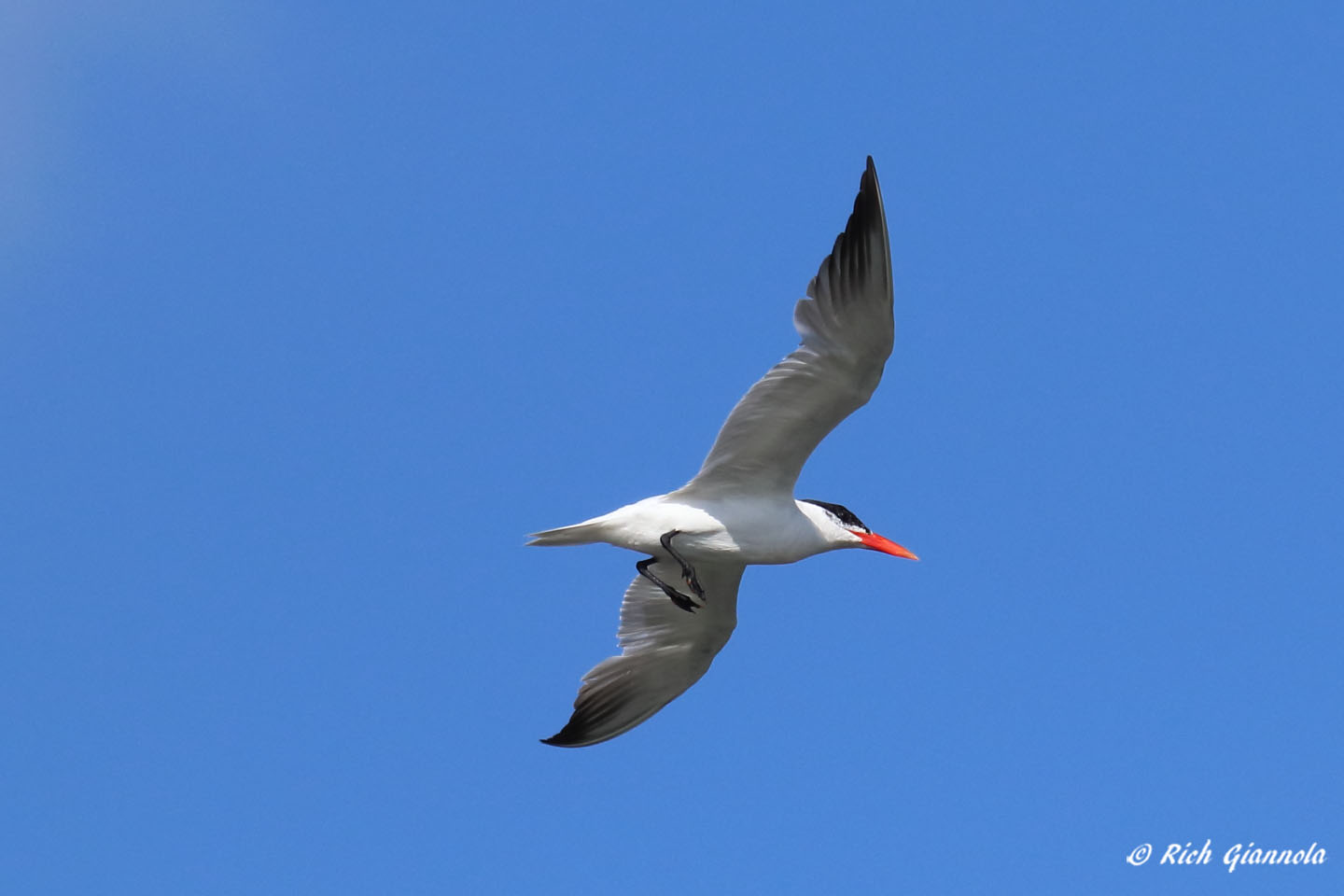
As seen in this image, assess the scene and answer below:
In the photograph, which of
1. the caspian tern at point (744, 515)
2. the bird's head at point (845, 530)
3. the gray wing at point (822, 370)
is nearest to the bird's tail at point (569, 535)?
the caspian tern at point (744, 515)

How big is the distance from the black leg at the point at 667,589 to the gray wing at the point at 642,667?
0.60 metres

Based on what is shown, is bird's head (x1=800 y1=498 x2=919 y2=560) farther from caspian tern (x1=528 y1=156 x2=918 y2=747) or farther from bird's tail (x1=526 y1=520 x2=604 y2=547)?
bird's tail (x1=526 y1=520 x2=604 y2=547)

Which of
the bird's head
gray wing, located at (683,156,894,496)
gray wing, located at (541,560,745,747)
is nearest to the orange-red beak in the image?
the bird's head

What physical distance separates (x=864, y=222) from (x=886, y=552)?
2.94 m

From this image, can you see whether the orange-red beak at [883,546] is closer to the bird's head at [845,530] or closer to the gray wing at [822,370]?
the bird's head at [845,530]

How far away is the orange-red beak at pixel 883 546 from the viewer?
39.3ft

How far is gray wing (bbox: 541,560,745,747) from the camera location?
43.3 ft

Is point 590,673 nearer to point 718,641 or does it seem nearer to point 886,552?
point 718,641

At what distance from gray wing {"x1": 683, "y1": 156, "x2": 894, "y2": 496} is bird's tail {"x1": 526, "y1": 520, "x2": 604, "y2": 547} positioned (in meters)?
0.87

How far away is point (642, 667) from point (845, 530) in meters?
2.49

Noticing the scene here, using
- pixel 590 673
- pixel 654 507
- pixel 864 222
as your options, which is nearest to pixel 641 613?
pixel 590 673

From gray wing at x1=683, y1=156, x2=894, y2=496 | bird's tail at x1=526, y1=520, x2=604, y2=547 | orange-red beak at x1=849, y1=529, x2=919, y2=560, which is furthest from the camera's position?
orange-red beak at x1=849, y1=529, x2=919, y2=560

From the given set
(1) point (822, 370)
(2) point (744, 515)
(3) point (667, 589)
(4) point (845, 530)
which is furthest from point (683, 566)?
(1) point (822, 370)

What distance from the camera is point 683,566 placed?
11.8 metres
